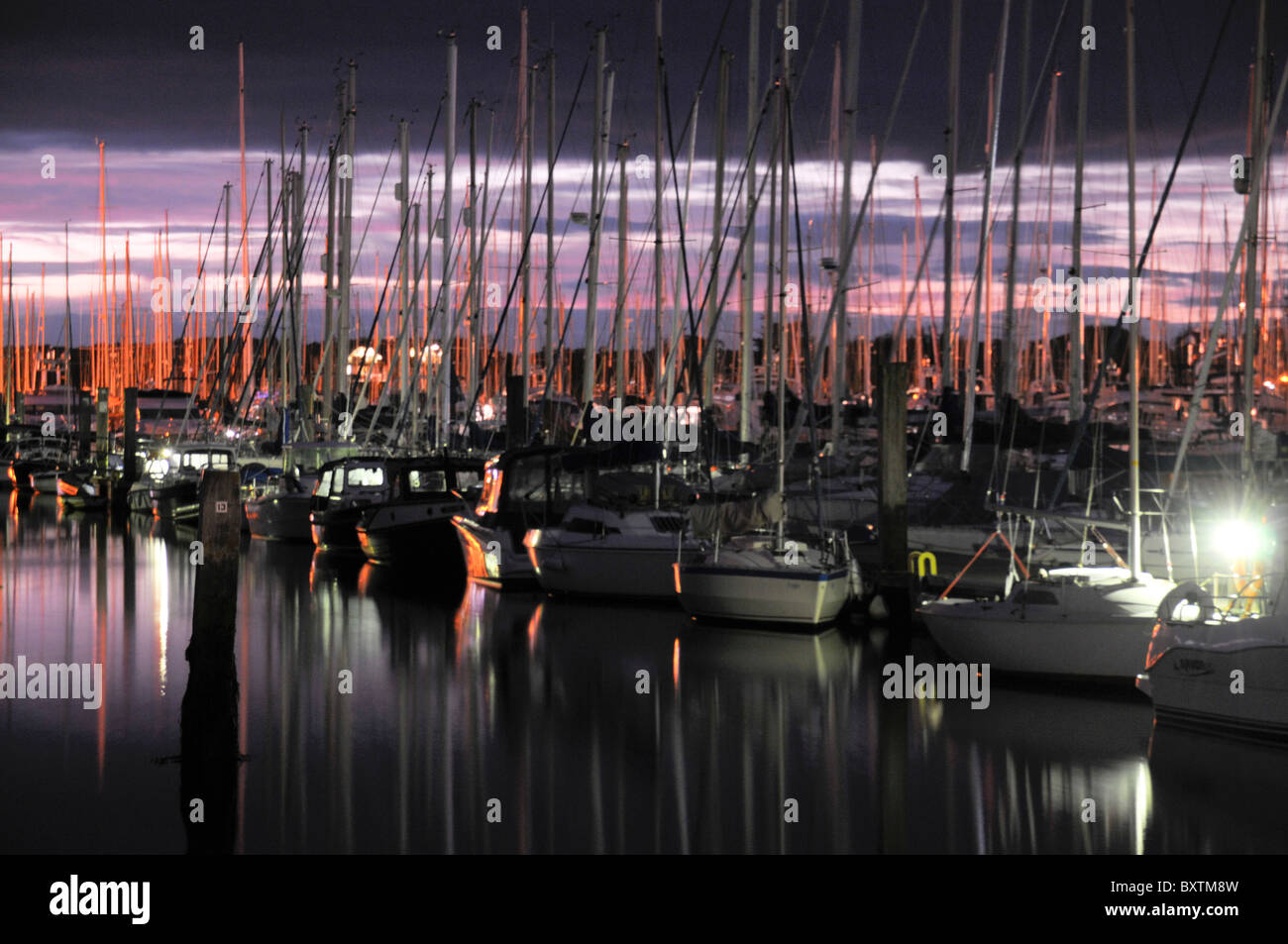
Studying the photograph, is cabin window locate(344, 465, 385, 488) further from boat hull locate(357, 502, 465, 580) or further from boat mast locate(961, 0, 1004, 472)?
boat mast locate(961, 0, 1004, 472)

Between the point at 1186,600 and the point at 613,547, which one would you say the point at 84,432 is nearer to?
the point at 613,547

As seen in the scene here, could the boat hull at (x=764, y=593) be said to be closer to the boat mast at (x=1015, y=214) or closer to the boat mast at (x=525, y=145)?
the boat mast at (x=1015, y=214)

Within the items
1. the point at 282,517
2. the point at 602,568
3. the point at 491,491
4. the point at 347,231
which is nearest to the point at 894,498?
the point at 602,568

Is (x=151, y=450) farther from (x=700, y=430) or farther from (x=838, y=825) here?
(x=838, y=825)

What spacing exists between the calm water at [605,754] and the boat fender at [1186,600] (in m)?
1.23

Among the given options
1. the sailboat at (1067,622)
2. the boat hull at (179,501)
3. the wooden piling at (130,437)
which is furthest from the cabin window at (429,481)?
the wooden piling at (130,437)

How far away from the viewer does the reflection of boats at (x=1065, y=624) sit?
17.5 meters

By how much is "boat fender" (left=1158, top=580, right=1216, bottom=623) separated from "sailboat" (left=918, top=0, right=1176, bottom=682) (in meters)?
1.46

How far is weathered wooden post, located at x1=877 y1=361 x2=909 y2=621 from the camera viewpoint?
23.0 m

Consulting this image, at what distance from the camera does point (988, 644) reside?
18203 millimetres

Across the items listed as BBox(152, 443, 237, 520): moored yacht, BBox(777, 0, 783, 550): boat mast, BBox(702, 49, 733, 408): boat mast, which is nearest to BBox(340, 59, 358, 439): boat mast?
BBox(152, 443, 237, 520): moored yacht
